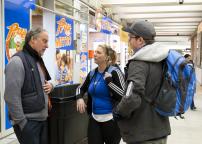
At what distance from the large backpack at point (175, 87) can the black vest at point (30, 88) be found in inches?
39.9

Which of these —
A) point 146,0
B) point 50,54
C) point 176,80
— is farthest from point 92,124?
point 146,0

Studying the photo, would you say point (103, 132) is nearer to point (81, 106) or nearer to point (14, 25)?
point (81, 106)

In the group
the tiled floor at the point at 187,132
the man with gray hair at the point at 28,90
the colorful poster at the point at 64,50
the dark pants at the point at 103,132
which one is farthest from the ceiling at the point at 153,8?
the man with gray hair at the point at 28,90

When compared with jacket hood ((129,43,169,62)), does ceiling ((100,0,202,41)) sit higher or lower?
higher

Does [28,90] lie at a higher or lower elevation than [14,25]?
lower

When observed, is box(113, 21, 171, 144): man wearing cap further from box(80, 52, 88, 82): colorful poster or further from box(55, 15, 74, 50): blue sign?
box(80, 52, 88, 82): colorful poster

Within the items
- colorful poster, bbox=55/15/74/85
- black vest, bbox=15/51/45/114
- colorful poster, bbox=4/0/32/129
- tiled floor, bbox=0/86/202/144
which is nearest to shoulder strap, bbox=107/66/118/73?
black vest, bbox=15/51/45/114

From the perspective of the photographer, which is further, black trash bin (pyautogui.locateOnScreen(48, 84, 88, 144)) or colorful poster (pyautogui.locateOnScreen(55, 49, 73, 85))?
colorful poster (pyautogui.locateOnScreen(55, 49, 73, 85))

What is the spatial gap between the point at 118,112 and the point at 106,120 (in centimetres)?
99

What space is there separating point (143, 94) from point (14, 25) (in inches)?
114

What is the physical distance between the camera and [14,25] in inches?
181

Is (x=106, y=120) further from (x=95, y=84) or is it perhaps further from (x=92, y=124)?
(x=95, y=84)

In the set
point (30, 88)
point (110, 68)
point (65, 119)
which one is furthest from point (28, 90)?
point (65, 119)

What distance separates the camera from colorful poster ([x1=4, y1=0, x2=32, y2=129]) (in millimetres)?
4430
